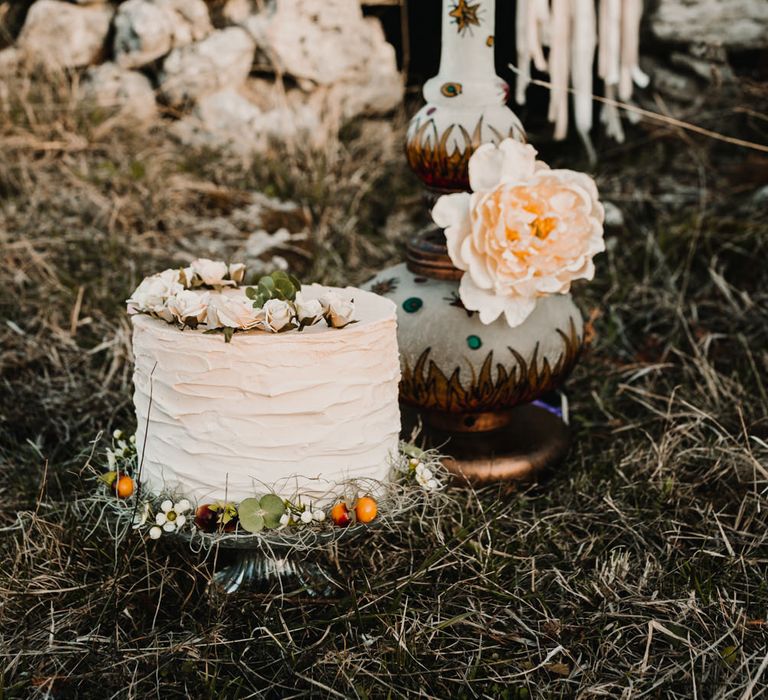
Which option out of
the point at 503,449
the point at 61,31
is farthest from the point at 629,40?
the point at 61,31

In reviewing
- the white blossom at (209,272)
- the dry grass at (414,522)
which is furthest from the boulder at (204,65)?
the white blossom at (209,272)

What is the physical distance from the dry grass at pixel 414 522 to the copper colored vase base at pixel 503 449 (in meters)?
0.05

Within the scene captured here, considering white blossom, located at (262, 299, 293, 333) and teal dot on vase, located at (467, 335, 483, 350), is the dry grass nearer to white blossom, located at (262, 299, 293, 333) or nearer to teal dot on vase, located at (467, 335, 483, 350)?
teal dot on vase, located at (467, 335, 483, 350)

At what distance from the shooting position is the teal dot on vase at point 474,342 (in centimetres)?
174

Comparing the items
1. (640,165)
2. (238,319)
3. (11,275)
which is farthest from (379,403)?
(640,165)

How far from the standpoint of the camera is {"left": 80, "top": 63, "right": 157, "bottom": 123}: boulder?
10.4 ft

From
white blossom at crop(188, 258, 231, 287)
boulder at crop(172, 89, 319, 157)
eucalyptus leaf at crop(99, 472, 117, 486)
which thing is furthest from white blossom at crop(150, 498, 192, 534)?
boulder at crop(172, 89, 319, 157)

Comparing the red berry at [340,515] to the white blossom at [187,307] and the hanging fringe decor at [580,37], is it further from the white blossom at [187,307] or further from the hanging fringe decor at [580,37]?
the hanging fringe decor at [580,37]

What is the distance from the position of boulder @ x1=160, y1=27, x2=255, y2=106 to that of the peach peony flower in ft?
6.43

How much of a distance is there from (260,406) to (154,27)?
2.35 meters

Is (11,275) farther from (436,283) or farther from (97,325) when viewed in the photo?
(436,283)

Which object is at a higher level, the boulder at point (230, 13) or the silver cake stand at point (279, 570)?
the boulder at point (230, 13)

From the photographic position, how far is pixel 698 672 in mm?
1339

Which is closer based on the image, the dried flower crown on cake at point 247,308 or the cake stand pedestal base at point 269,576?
the dried flower crown on cake at point 247,308
